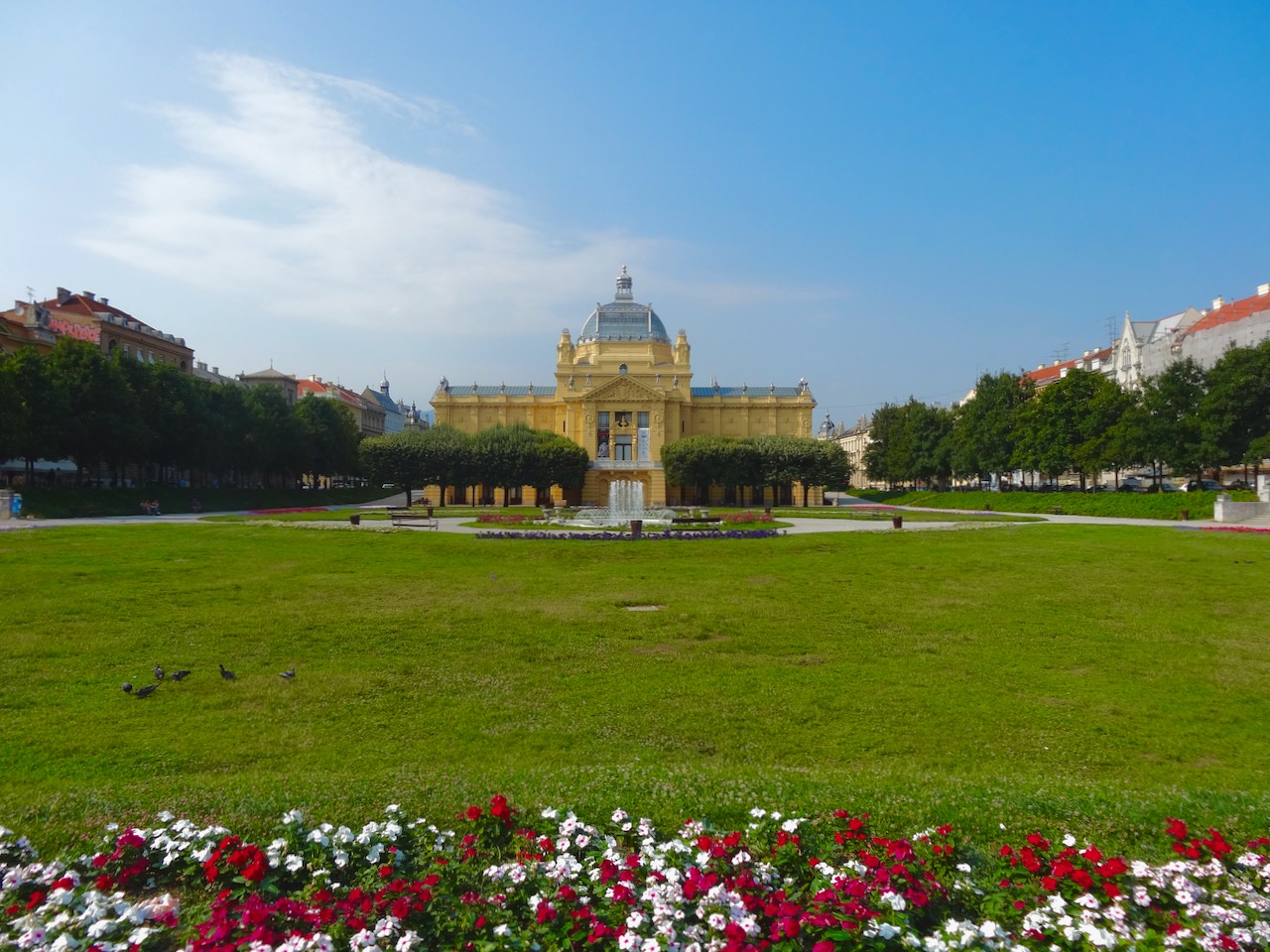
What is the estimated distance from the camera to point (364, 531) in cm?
3145

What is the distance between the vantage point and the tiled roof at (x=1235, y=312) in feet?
221

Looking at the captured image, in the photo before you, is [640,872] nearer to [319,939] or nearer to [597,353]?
[319,939]

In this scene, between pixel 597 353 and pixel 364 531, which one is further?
pixel 597 353

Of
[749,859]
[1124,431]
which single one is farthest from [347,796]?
[1124,431]

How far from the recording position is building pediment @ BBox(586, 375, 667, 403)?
75.9 metres

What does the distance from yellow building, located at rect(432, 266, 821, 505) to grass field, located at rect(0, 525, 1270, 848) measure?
5620 centimetres

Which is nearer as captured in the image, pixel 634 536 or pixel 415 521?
pixel 634 536

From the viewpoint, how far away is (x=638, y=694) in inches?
411

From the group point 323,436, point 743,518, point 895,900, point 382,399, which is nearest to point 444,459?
point 323,436

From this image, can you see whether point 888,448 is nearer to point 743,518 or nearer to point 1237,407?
point 1237,407

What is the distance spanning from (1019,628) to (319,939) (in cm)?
1387

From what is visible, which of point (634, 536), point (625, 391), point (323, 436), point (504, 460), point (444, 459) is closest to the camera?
point (634, 536)

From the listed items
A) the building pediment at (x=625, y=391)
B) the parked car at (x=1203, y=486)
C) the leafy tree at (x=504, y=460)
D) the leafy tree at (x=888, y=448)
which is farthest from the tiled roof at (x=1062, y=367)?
the leafy tree at (x=504, y=460)

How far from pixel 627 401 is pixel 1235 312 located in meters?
57.4
